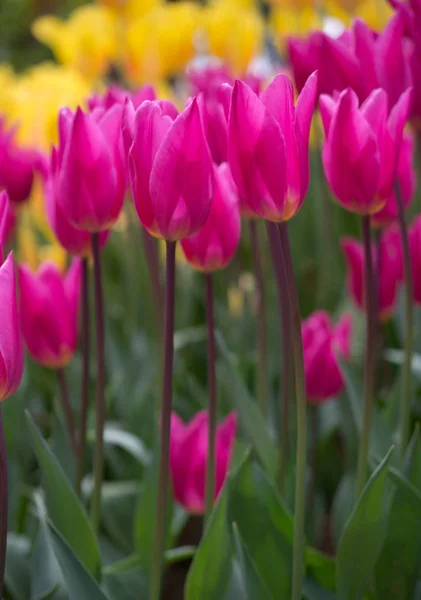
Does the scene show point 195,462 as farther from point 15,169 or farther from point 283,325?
point 15,169

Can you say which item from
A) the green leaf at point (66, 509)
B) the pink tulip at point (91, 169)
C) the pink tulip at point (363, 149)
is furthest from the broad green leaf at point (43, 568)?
the pink tulip at point (363, 149)

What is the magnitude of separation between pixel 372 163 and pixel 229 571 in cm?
32

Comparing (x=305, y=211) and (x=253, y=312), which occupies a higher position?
(x=305, y=211)

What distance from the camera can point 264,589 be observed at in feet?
1.82

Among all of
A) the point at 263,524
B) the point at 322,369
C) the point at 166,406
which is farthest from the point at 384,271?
the point at 166,406

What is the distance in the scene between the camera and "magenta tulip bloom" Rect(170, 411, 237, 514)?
0.76 m

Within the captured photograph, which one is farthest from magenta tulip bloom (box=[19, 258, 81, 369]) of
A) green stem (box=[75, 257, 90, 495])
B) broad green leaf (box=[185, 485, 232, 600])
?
broad green leaf (box=[185, 485, 232, 600])

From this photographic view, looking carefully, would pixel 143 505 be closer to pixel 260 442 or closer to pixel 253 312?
pixel 260 442

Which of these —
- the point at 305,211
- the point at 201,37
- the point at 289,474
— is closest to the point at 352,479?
the point at 289,474

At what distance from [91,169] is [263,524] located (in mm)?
320

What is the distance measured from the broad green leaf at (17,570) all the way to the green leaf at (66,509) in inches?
6.0

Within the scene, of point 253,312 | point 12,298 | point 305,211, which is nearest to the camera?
point 12,298

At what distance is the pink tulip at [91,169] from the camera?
524 millimetres

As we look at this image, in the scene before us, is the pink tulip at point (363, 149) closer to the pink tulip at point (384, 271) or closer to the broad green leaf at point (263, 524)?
the broad green leaf at point (263, 524)
